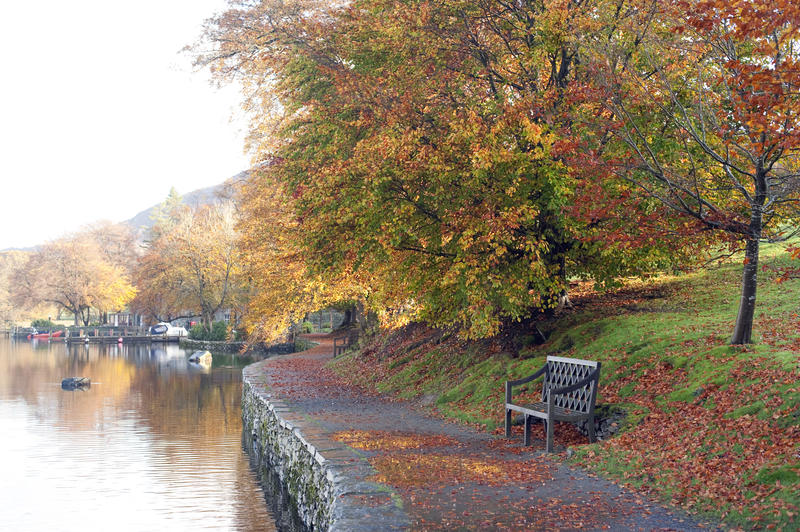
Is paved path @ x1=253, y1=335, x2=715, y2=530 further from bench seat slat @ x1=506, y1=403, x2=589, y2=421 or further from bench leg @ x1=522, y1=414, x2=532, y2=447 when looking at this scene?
bench seat slat @ x1=506, y1=403, x2=589, y2=421

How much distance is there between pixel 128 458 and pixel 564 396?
12.6 m

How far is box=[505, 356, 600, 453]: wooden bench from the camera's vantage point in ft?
35.1

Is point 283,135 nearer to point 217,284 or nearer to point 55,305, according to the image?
point 217,284

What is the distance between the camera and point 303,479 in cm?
1163

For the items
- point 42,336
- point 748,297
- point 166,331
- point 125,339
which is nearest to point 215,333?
point 125,339

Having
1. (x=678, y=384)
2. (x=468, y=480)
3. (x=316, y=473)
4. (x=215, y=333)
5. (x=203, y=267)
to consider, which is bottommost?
(x=215, y=333)

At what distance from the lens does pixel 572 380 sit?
11.5 metres

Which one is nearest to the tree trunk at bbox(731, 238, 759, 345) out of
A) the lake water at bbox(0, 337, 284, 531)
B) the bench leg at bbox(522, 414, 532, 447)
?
the bench leg at bbox(522, 414, 532, 447)

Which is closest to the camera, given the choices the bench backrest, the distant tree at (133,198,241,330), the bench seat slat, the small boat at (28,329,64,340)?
the bench seat slat

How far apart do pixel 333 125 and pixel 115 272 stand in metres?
78.6

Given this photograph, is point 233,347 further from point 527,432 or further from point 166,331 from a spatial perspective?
point 527,432

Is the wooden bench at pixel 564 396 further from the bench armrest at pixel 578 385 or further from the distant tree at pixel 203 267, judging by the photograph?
the distant tree at pixel 203 267

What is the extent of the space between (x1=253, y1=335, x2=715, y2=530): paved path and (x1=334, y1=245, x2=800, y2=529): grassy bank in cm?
58

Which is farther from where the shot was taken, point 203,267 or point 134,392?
point 203,267
